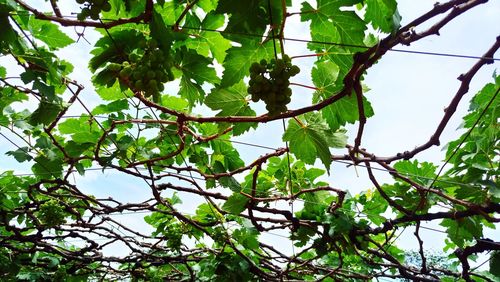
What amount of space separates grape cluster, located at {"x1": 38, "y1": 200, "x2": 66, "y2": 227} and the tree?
0.04ft

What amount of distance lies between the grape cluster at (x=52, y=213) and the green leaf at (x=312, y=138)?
1931mm

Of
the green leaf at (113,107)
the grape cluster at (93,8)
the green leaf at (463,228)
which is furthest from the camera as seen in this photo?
the green leaf at (113,107)

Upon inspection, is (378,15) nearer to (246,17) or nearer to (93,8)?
(246,17)

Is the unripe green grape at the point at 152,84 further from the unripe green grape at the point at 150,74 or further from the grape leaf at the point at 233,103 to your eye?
the grape leaf at the point at 233,103

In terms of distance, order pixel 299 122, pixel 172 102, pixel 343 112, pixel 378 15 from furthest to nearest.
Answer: pixel 172 102 < pixel 299 122 < pixel 343 112 < pixel 378 15

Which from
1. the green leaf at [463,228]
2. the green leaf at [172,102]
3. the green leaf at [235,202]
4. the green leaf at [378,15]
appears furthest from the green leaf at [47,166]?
the green leaf at [463,228]

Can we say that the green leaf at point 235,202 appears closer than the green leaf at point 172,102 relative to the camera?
No


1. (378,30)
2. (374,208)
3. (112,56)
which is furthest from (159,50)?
(374,208)

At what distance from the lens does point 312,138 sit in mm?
1681

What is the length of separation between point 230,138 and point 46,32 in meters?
1.06

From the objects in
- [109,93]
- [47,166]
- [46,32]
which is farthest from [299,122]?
[47,166]

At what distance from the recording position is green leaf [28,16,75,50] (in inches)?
75.2

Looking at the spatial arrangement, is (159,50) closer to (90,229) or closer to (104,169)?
(104,169)

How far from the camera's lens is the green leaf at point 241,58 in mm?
1402
